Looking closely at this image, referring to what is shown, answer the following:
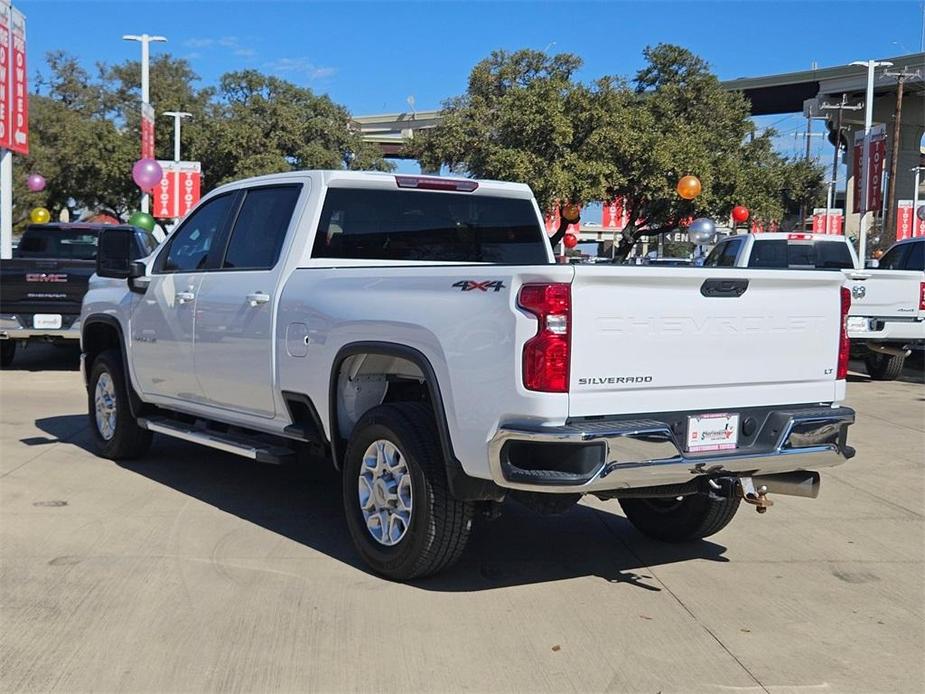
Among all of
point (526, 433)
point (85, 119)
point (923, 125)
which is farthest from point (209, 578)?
point (923, 125)

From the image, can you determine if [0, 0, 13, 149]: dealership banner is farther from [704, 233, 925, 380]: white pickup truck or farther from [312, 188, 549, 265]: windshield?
[312, 188, 549, 265]: windshield

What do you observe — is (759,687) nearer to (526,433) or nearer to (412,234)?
(526,433)

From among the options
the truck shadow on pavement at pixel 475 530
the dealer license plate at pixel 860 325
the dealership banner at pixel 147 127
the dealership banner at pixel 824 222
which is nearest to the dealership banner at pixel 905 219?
the dealership banner at pixel 824 222

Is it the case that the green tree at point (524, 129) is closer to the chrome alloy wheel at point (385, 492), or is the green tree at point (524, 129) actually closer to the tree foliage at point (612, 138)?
the tree foliage at point (612, 138)

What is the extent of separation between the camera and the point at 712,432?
4.49 meters

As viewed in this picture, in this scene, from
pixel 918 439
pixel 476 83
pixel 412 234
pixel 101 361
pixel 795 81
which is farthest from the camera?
pixel 795 81

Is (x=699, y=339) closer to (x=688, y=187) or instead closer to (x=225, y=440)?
(x=225, y=440)

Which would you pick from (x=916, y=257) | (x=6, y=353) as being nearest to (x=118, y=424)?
(x=6, y=353)

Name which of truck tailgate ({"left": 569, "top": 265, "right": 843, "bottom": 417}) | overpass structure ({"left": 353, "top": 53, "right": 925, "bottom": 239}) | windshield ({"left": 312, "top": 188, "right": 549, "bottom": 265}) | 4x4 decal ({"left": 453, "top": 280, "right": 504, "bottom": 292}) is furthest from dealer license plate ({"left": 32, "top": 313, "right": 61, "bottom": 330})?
overpass structure ({"left": 353, "top": 53, "right": 925, "bottom": 239})

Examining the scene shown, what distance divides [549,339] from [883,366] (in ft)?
39.4

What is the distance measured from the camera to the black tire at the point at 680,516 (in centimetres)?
557

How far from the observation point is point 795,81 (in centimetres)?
6675

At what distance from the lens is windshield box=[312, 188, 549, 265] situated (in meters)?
5.97

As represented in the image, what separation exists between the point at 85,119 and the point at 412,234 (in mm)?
49686
